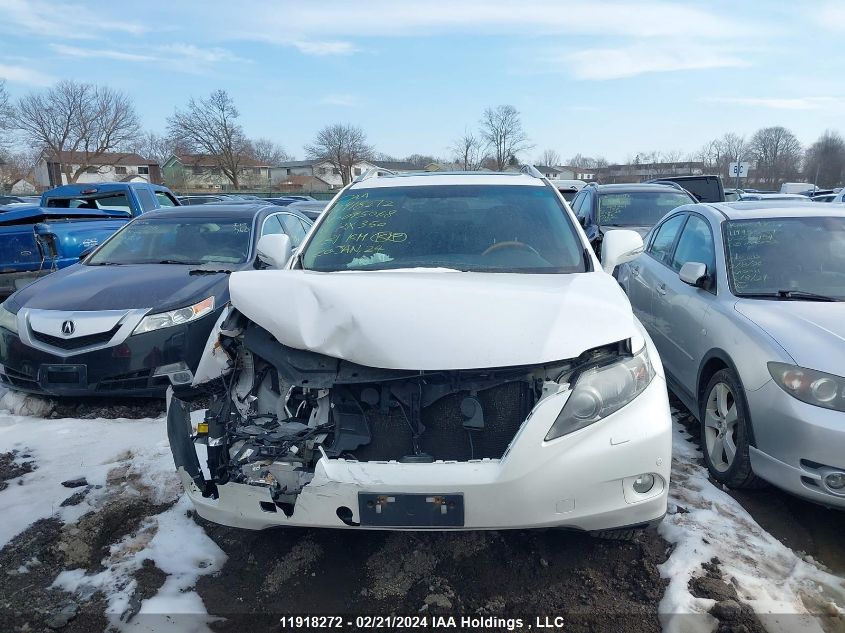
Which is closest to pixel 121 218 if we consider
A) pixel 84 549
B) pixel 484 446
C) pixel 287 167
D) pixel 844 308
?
pixel 84 549

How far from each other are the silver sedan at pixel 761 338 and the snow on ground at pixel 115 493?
286 centimetres

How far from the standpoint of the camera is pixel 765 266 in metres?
3.92

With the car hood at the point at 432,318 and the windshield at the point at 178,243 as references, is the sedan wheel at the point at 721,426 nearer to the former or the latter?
the car hood at the point at 432,318

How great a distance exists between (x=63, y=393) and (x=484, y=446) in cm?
361

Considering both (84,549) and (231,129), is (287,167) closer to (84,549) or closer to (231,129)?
(231,129)

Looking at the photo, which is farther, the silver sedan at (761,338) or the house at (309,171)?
the house at (309,171)

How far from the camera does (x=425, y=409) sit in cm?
244

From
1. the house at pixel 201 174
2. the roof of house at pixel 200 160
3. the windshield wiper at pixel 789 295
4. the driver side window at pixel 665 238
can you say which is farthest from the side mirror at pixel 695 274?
the roof of house at pixel 200 160

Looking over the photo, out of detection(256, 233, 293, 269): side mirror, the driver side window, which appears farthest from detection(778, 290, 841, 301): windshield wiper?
detection(256, 233, 293, 269): side mirror

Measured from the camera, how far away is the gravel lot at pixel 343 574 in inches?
94.3

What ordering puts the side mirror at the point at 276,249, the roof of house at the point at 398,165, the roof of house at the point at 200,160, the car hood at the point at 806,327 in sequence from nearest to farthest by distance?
the car hood at the point at 806,327, the side mirror at the point at 276,249, the roof of house at the point at 200,160, the roof of house at the point at 398,165

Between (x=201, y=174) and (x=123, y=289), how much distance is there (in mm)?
64692

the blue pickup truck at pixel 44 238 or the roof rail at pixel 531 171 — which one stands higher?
the roof rail at pixel 531 171

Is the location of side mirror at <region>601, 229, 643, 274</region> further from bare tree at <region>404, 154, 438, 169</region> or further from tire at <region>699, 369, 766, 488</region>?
bare tree at <region>404, 154, 438, 169</region>
